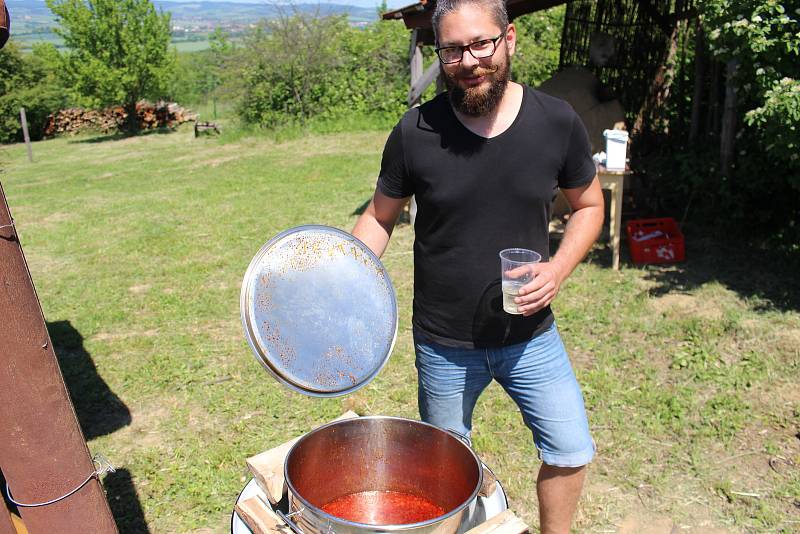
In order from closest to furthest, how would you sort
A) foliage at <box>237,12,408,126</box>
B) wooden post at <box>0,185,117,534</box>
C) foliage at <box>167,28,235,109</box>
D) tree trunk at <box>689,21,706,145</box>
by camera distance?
wooden post at <box>0,185,117,534</box>, tree trunk at <box>689,21,706,145</box>, foliage at <box>237,12,408,126</box>, foliage at <box>167,28,235,109</box>

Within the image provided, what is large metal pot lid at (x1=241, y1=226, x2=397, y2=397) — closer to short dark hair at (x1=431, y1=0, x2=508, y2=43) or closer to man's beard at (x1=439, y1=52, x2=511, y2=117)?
man's beard at (x1=439, y1=52, x2=511, y2=117)

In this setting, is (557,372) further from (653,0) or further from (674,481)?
(653,0)

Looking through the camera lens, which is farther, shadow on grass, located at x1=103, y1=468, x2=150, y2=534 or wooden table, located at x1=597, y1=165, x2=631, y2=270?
wooden table, located at x1=597, y1=165, x2=631, y2=270

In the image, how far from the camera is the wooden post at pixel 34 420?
5.49 ft

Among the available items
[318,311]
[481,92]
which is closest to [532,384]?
[318,311]

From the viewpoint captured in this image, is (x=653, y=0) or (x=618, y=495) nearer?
(x=618, y=495)

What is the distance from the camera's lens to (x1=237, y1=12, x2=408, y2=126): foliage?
17.8 m

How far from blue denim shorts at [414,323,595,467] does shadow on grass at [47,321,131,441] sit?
240 centimetres

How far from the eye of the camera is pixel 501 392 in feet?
14.1

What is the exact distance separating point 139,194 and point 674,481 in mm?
10244

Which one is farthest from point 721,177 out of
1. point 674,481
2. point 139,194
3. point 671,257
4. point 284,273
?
point 139,194

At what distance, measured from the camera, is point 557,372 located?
2.27 m

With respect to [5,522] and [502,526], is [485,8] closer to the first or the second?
[502,526]

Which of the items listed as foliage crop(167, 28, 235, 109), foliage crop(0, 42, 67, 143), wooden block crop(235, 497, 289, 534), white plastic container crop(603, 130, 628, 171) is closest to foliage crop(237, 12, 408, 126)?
foliage crop(167, 28, 235, 109)
